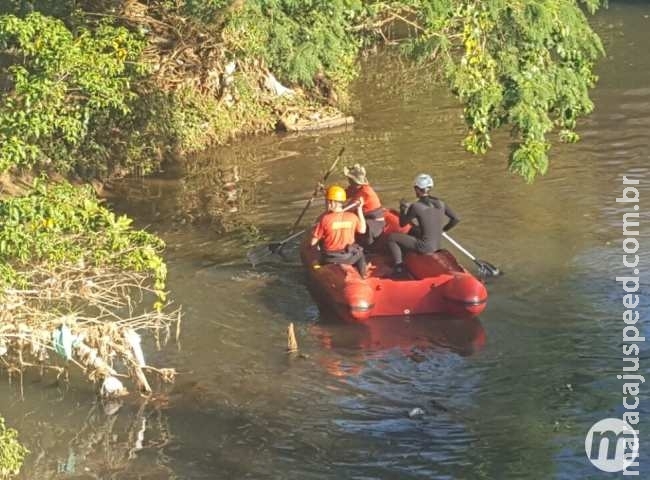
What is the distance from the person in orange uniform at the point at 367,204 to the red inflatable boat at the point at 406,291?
0.95m

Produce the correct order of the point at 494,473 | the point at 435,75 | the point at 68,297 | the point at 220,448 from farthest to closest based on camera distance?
the point at 435,75, the point at 68,297, the point at 220,448, the point at 494,473

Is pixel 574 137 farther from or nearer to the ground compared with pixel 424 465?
farther from the ground

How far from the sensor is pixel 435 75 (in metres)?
26.8

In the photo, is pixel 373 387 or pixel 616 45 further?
pixel 616 45

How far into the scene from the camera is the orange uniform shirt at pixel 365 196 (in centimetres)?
1496

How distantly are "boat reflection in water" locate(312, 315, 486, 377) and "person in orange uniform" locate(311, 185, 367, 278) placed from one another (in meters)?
0.87

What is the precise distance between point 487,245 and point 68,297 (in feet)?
21.9

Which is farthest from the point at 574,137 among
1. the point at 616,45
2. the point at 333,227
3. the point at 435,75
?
the point at 616,45

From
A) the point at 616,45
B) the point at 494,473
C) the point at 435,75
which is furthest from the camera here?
the point at 616,45

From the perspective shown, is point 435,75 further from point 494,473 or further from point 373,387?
point 494,473

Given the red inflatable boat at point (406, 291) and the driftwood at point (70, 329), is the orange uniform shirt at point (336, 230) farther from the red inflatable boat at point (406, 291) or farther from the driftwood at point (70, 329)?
the driftwood at point (70, 329)

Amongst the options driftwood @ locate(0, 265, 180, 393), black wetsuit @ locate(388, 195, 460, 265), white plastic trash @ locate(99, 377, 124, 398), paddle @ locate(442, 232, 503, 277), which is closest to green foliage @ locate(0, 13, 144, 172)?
driftwood @ locate(0, 265, 180, 393)

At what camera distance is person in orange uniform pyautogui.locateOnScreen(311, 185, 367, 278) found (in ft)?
45.8

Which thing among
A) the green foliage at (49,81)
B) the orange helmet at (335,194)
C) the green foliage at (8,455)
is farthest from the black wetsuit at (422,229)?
the green foliage at (8,455)
